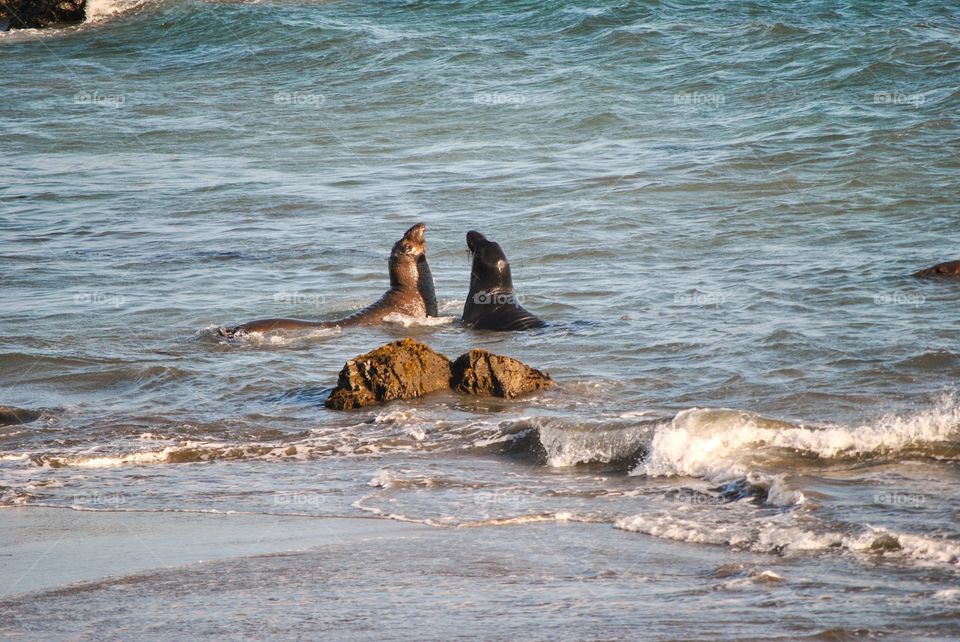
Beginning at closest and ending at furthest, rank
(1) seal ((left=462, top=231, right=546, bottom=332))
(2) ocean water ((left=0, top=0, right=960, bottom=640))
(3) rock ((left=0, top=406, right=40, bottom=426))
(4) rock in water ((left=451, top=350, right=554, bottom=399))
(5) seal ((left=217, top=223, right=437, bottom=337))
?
(2) ocean water ((left=0, top=0, right=960, bottom=640))
(3) rock ((left=0, top=406, right=40, bottom=426))
(4) rock in water ((left=451, top=350, right=554, bottom=399))
(1) seal ((left=462, top=231, right=546, bottom=332))
(5) seal ((left=217, top=223, right=437, bottom=337))

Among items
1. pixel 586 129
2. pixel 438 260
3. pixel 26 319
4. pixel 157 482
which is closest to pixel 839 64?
pixel 586 129

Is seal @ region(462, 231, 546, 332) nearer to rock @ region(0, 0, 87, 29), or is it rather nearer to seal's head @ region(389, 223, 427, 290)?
seal's head @ region(389, 223, 427, 290)

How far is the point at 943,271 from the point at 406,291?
4.58 metres

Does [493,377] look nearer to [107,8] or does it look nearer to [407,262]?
[407,262]

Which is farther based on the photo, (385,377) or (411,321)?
(411,321)

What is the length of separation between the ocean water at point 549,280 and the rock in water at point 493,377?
0.47ft

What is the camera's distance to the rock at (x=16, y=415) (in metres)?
7.95

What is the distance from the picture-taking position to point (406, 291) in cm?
1118

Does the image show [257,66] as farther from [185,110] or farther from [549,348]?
[549,348]

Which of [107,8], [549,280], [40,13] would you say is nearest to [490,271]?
[549,280]

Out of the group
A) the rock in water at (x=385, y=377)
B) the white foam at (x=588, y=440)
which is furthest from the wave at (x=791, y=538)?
the rock in water at (x=385, y=377)

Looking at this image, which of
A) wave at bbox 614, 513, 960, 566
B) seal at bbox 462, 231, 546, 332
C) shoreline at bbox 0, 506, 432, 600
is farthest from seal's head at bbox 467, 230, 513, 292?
wave at bbox 614, 513, 960, 566

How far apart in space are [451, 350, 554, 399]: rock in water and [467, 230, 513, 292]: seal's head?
272 cm

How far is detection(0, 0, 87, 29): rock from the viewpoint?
2953 centimetres
